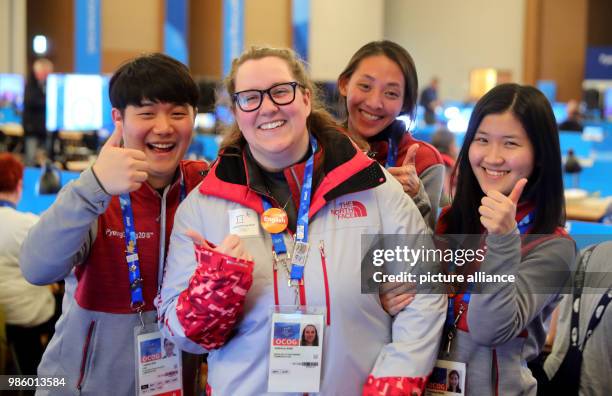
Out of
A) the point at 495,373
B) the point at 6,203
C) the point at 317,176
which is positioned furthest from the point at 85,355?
the point at 6,203

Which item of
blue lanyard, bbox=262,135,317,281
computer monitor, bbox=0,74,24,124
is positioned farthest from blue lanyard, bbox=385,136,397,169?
computer monitor, bbox=0,74,24,124

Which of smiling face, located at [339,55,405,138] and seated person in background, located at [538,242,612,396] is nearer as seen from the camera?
seated person in background, located at [538,242,612,396]

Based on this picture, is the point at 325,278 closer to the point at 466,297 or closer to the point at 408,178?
the point at 466,297

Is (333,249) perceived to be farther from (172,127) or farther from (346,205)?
(172,127)

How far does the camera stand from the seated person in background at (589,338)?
1.95 m

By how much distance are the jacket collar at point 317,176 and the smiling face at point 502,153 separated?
0.28 m

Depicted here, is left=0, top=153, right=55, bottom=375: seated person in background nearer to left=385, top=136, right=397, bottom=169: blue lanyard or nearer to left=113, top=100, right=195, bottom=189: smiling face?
left=113, top=100, right=195, bottom=189: smiling face

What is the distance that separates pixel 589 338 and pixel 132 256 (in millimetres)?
1308

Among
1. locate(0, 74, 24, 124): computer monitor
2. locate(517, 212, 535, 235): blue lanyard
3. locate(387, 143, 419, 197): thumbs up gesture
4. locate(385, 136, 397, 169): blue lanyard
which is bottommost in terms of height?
locate(517, 212, 535, 235): blue lanyard

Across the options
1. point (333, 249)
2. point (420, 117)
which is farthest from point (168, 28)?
point (333, 249)

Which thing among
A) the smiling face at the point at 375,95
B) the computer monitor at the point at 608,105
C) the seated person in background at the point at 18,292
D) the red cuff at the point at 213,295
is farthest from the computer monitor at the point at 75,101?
the computer monitor at the point at 608,105

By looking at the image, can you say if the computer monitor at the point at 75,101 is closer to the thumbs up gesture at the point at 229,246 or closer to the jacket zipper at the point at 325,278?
the thumbs up gesture at the point at 229,246

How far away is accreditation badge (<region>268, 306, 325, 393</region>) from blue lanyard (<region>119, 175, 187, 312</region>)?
0.47 metres

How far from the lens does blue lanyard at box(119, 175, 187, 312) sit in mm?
1936
